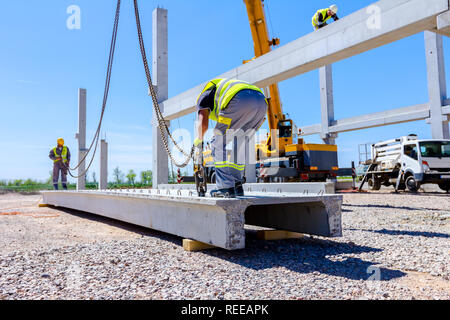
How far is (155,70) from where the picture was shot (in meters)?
9.29

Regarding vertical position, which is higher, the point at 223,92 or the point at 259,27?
the point at 259,27

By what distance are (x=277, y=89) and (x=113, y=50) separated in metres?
6.04

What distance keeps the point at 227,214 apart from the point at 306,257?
36.6 inches

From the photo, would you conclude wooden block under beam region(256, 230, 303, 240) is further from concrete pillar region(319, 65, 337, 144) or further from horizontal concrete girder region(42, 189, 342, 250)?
concrete pillar region(319, 65, 337, 144)

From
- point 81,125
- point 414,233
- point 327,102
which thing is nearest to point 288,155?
point 414,233

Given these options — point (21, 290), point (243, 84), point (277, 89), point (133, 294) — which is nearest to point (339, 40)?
point (243, 84)

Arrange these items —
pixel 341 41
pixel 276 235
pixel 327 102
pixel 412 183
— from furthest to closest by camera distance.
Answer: pixel 327 102 < pixel 412 183 < pixel 341 41 < pixel 276 235

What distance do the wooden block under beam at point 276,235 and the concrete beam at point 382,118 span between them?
55.2ft

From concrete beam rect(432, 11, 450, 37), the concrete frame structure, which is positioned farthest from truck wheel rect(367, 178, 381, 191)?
concrete beam rect(432, 11, 450, 37)

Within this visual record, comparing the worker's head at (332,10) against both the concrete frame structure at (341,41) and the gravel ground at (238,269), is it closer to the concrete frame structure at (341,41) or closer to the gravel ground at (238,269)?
the concrete frame structure at (341,41)

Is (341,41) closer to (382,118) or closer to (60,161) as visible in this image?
(60,161)

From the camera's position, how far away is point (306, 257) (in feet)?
11.0

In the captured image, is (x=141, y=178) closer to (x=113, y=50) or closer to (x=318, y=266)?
(x=113, y=50)

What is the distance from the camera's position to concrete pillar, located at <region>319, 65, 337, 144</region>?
23852 mm
